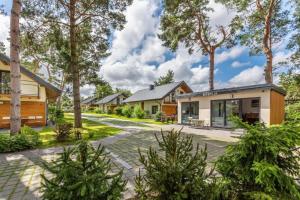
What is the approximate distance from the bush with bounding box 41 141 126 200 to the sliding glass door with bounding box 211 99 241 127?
46.9ft

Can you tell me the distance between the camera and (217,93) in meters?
16.0

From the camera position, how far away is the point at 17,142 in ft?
23.8

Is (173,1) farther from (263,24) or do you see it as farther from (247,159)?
(247,159)

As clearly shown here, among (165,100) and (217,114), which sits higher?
(165,100)

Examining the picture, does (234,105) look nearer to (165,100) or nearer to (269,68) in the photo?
(269,68)

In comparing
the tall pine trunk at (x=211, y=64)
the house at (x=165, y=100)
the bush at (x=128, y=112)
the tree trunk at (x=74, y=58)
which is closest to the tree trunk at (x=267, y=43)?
the tall pine trunk at (x=211, y=64)

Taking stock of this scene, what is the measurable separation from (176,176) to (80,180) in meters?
1.21

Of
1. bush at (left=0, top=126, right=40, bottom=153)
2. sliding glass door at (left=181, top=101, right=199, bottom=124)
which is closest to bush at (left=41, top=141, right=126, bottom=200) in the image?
bush at (left=0, top=126, right=40, bottom=153)

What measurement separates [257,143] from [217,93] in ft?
47.8

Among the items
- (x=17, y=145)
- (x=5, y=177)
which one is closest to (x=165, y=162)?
(x=5, y=177)

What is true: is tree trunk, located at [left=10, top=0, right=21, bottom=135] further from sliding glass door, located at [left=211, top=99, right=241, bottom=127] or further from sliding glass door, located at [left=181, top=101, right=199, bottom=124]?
sliding glass door, located at [left=181, top=101, right=199, bottom=124]

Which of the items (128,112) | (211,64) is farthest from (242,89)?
(128,112)

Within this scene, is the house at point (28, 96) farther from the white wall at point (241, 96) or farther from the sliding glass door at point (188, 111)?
the white wall at point (241, 96)

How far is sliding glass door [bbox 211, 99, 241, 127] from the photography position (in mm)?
15263
